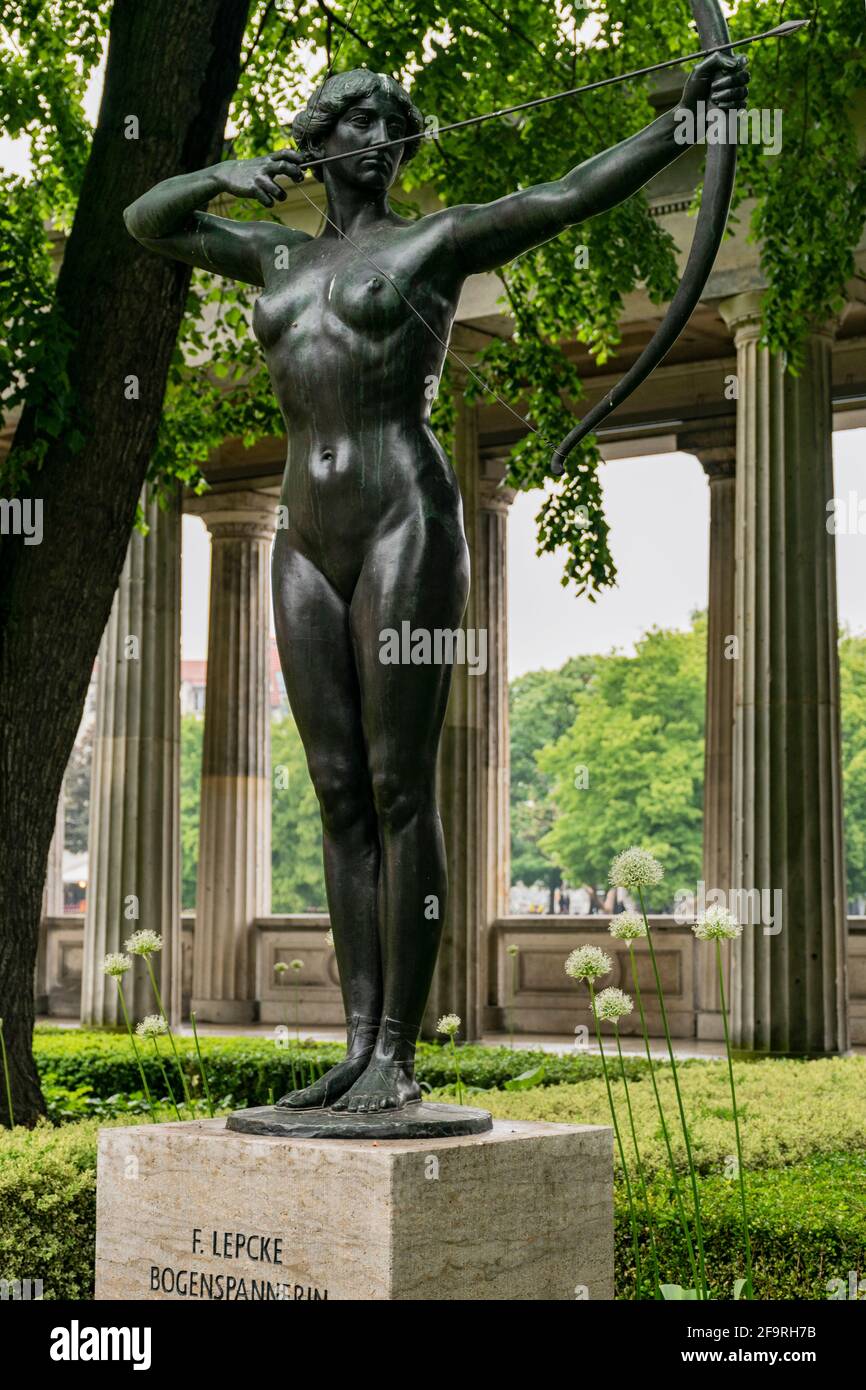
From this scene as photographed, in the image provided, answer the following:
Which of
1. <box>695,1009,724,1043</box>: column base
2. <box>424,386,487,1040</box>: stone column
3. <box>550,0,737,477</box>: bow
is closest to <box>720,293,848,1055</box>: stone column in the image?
<box>424,386,487,1040</box>: stone column

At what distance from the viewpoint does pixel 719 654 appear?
89.7 ft

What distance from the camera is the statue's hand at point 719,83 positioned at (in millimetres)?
5340

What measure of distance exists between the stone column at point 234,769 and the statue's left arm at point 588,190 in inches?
987

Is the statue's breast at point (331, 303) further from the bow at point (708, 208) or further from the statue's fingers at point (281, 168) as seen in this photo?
the bow at point (708, 208)

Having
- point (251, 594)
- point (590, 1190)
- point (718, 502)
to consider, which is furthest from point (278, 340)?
point (251, 594)

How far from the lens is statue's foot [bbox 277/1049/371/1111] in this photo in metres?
6.02

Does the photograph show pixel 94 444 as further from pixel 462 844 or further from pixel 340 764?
pixel 462 844

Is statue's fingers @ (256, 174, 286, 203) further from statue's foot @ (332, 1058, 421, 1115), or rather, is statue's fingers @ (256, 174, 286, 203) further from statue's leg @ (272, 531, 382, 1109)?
statue's foot @ (332, 1058, 421, 1115)

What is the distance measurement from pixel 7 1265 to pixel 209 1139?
2850 millimetres

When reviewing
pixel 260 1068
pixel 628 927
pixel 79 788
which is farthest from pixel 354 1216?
pixel 79 788

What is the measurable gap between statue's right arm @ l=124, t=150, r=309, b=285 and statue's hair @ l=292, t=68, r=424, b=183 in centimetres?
21

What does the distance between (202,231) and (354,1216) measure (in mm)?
3522

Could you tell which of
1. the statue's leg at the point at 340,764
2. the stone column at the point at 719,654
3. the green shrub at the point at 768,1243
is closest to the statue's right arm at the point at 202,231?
the statue's leg at the point at 340,764
